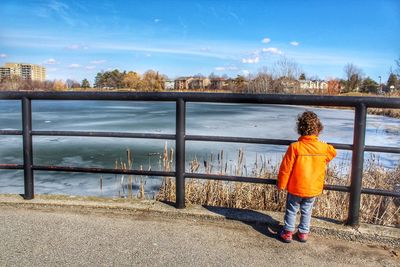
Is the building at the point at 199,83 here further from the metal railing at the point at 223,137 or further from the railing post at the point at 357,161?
the railing post at the point at 357,161

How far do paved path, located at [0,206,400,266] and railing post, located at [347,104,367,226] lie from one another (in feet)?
0.98

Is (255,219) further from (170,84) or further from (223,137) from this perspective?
(170,84)

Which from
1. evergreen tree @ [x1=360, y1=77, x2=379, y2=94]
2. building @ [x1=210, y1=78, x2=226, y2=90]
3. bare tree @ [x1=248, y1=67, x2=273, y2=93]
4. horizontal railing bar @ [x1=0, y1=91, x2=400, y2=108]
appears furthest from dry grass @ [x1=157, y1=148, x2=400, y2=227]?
evergreen tree @ [x1=360, y1=77, x2=379, y2=94]

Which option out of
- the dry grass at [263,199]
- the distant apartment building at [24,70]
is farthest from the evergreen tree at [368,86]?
the dry grass at [263,199]

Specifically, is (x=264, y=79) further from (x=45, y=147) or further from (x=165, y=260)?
(x=165, y=260)

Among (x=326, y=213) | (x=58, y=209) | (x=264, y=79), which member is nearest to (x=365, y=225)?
(x=326, y=213)

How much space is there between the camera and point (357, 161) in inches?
137

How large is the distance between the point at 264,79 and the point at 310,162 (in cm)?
4815

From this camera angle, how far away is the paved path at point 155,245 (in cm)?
298

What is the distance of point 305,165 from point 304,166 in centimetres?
1

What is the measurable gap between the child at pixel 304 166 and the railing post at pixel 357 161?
30cm

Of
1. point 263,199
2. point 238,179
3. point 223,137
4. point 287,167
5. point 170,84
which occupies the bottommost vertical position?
point 263,199

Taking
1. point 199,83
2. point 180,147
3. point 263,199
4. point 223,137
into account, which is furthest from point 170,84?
point 223,137

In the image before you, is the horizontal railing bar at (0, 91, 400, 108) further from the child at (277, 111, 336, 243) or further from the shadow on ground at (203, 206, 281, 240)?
the shadow on ground at (203, 206, 281, 240)
